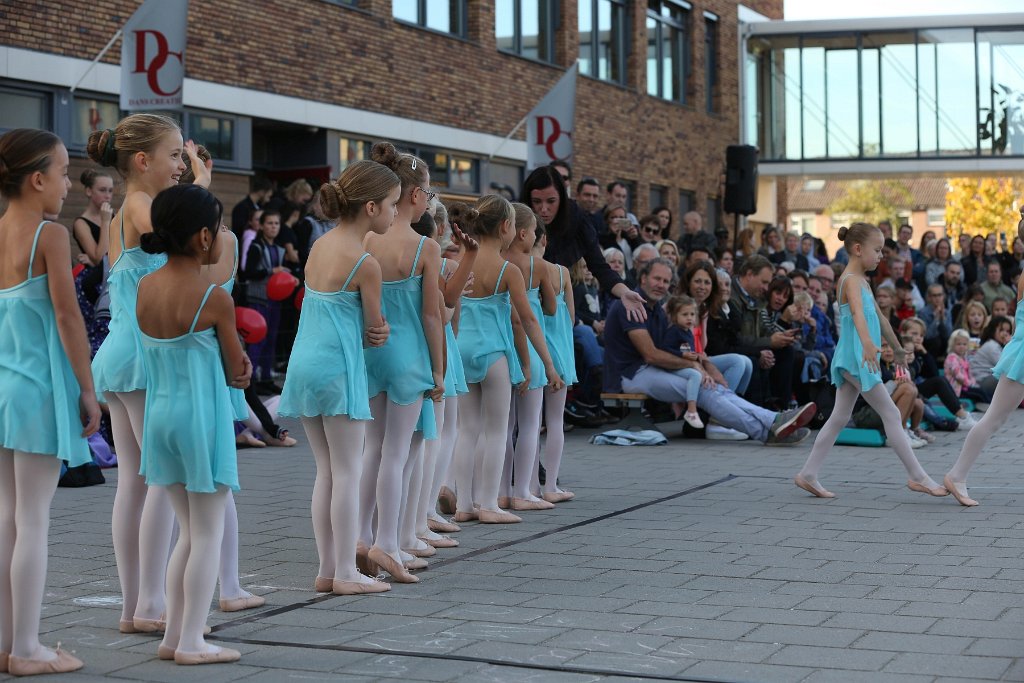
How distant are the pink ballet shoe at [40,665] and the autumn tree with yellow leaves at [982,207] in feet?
198

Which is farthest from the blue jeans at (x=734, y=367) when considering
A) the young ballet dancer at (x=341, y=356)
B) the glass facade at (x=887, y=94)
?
the glass facade at (x=887, y=94)

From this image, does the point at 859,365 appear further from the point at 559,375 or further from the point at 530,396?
the point at 530,396

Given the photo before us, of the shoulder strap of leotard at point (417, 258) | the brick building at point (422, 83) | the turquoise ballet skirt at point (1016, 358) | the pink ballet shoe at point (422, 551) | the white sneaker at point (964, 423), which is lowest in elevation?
the white sneaker at point (964, 423)

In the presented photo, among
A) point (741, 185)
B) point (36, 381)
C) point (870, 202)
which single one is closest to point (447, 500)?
point (36, 381)

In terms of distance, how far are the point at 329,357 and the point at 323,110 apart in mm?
14658

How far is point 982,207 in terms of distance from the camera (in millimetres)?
64000

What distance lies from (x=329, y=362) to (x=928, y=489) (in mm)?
4562

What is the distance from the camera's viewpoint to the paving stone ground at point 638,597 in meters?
5.05

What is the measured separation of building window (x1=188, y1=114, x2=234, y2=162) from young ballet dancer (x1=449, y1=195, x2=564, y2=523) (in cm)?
1083

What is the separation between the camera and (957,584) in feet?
21.2

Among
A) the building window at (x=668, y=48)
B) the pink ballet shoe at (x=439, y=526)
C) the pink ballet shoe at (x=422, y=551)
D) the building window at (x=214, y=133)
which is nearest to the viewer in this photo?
the pink ballet shoe at (x=422, y=551)

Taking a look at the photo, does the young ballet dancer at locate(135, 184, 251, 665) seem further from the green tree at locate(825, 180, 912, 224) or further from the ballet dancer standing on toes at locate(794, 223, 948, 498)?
the green tree at locate(825, 180, 912, 224)

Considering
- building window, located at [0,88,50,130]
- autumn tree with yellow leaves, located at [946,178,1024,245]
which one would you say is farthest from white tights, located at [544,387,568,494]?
autumn tree with yellow leaves, located at [946,178,1024,245]

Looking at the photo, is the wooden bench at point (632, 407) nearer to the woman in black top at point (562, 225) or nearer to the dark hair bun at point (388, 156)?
the woman in black top at point (562, 225)
